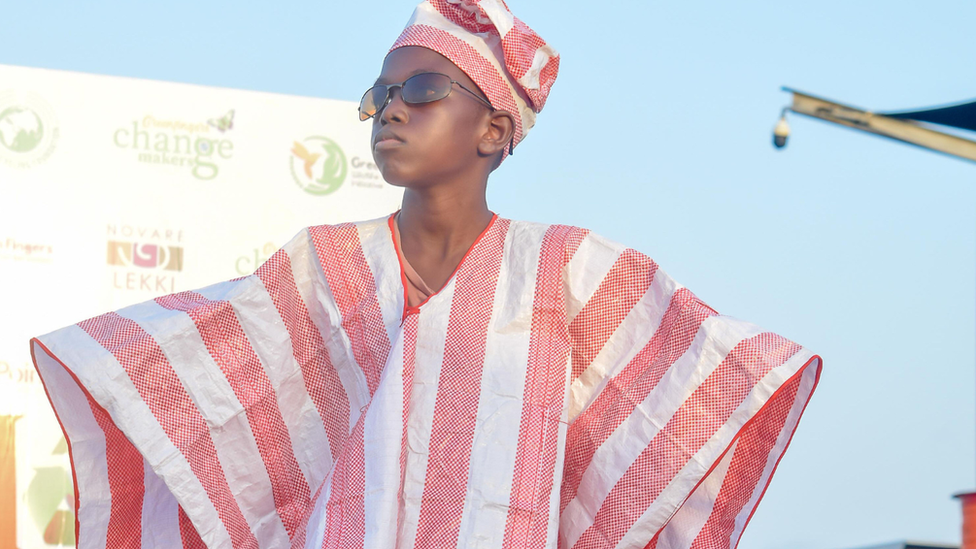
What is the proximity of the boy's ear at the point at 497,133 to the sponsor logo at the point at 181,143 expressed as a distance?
289 centimetres

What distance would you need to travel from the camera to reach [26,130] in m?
4.76

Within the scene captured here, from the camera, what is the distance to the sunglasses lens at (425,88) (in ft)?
7.31

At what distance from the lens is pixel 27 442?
4.63 metres

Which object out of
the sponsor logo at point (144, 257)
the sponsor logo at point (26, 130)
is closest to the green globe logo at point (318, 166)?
the sponsor logo at point (144, 257)

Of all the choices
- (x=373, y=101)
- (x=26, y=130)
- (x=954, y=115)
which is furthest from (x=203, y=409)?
(x=26, y=130)

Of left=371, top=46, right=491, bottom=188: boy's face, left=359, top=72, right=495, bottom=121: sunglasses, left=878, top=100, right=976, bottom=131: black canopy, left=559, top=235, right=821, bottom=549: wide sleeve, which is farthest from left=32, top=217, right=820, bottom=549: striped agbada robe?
left=878, top=100, right=976, bottom=131: black canopy

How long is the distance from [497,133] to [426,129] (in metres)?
0.21

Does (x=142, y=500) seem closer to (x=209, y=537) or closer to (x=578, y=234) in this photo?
(x=209, y=537)

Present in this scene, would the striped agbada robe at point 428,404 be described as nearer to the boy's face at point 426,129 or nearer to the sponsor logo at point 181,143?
the boy's face at point 426,129

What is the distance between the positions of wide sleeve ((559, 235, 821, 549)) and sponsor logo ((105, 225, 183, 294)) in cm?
306

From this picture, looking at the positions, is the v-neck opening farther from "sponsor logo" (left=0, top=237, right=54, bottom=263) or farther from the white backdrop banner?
"sponsor logo" (left=0, top=237, right=54, bottom=263)

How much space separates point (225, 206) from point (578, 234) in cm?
302

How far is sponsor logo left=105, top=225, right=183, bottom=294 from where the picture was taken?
484 centimetres

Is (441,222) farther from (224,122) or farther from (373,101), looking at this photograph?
(224,122)
